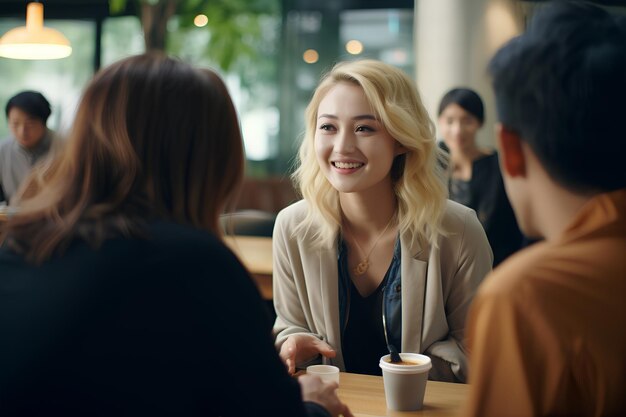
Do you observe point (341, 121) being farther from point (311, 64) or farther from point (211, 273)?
point (311, 64)

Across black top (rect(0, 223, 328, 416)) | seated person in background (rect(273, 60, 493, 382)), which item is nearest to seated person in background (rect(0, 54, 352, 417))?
black top (rect(0, 223, 328, 416))

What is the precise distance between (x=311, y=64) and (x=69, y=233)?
21.3 ft

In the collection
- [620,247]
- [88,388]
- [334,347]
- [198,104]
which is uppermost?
[198,104]

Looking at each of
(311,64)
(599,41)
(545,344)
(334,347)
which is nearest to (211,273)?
(545,344)

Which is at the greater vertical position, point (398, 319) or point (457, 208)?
point (457, 208)

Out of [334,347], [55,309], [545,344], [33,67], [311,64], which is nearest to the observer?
[545,344]

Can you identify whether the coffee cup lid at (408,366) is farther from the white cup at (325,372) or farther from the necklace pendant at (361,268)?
the necklace pendant at (361,268)

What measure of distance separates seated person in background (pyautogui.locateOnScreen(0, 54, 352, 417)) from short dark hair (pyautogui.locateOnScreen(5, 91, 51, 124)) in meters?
3.86

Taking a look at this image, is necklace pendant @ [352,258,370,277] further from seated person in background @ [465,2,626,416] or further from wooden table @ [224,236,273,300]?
seated person in background @ [465,2,626,416]

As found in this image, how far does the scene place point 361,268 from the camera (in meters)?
2.17

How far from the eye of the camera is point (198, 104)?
46.4 inches

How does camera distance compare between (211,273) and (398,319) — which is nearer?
(211,273)

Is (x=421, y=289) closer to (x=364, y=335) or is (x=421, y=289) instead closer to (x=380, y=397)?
(x=364, y=335)

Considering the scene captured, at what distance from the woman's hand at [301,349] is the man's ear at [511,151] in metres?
0.95
